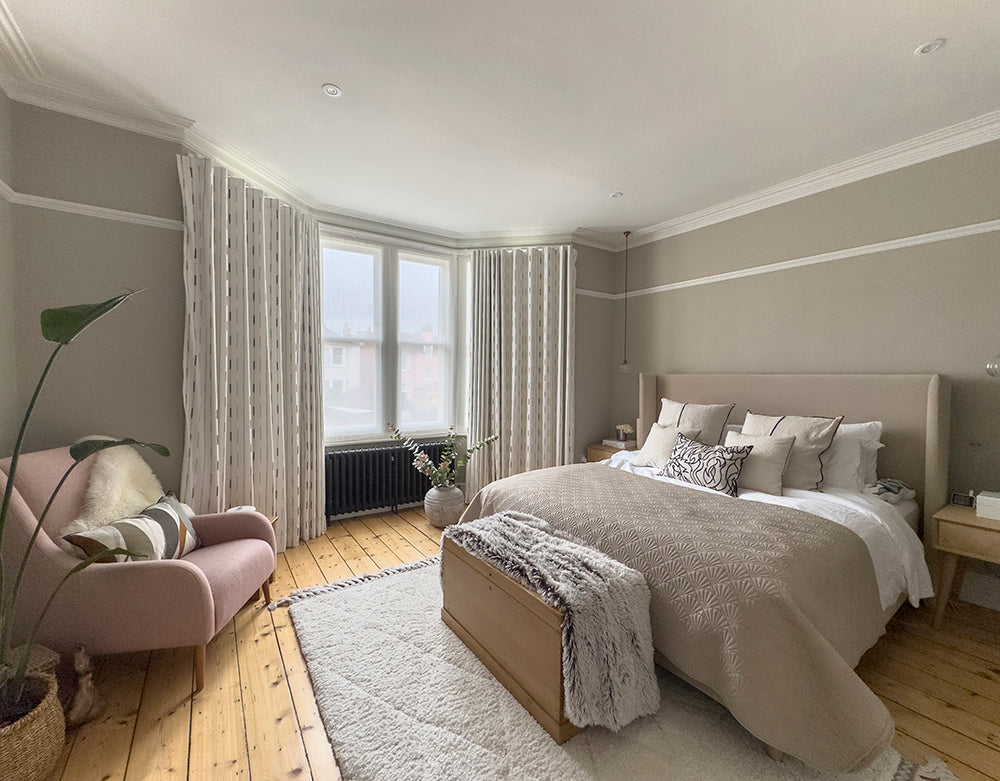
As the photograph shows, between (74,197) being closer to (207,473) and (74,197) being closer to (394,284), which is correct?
(207,473)

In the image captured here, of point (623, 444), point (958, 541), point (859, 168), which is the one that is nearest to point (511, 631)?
point (958, 541)

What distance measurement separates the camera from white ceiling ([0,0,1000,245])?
65.7 inches

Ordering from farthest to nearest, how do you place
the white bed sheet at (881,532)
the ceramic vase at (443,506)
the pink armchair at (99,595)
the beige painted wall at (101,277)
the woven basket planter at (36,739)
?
the ceramic vase at (443,506), the beige painted wall at (101,277), the white bed sheet at (881,532), the pink armchair at (99,595), the woven basket planter at (36,739)

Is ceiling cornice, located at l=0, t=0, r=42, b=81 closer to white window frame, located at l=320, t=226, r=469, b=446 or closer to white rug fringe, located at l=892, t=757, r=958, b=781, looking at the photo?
white window frame, located at l=320, t=226, r=469, b=446

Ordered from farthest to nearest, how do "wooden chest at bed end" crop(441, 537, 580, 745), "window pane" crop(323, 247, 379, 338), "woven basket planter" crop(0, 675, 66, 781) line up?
1. "window pane" crop(323, 247, 379, 338)
2. "wooden chest at bed end" crop(441, 537, 580, 745)
3. "woven basket planter" crop(0, 675, 66, 781)

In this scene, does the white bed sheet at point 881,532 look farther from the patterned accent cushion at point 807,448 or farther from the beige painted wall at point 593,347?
the beige painted wall at point 593,347

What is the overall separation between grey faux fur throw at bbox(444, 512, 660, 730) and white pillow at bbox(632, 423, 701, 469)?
140 cm

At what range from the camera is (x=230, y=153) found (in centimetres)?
274

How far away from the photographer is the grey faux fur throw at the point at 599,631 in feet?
4.77

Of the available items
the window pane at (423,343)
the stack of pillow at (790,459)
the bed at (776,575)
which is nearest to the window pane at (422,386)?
the window pane at (423,343)

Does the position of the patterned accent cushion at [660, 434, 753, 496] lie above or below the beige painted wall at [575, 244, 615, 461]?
below

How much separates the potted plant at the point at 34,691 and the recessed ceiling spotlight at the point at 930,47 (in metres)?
3.14

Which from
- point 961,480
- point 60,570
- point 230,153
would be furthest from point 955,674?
point 230,153

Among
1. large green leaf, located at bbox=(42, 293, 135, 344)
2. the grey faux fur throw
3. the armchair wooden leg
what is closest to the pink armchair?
the armchair wooden leg
